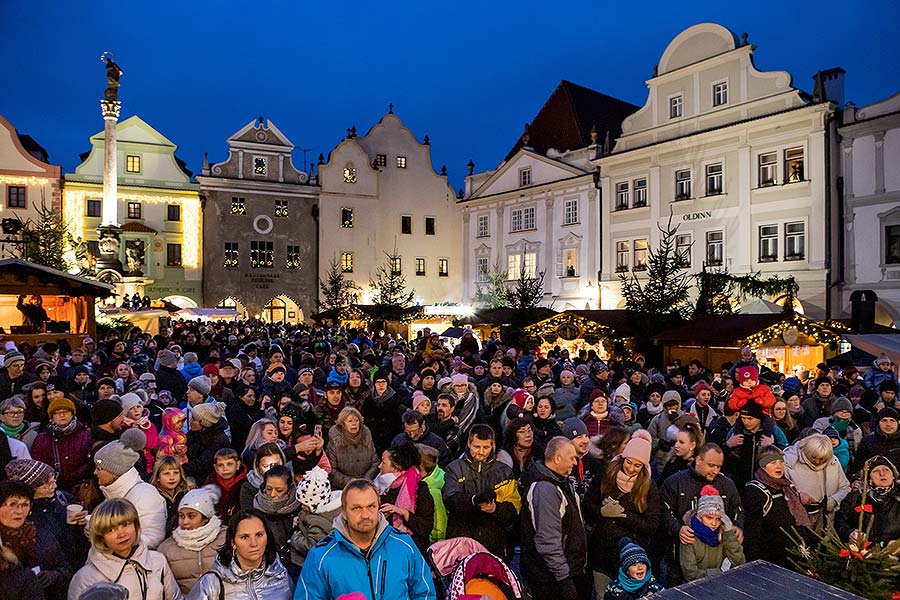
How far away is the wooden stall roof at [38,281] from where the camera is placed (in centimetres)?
1977

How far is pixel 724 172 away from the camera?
27750 millimetres

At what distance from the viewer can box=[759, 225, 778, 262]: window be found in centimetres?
2634

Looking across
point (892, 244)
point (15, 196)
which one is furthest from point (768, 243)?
point (15, 196)

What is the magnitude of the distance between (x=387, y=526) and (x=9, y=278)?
20324 millimetres

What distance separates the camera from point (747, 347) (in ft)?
51.0

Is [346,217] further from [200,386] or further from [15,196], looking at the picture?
[200,386]

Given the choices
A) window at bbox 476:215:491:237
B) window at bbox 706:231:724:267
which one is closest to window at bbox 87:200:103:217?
window at bbox 476:215:491:237

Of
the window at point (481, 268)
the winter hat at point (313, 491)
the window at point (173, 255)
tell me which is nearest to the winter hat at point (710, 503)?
the winter hat at point (313, 491)

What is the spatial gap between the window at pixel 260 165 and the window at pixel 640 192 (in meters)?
20.0

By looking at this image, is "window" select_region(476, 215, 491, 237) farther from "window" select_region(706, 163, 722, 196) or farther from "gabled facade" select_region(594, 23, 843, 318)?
"window" select_region(706, 163, 722, 196)

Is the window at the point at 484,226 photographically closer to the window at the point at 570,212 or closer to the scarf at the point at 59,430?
the window at the point at 570,212

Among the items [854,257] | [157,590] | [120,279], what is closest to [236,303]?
[120,279]

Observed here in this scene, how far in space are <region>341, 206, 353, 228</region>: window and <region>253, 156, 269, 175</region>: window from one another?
190 inches

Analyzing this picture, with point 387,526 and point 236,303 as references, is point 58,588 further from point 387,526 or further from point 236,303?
point 236,303
